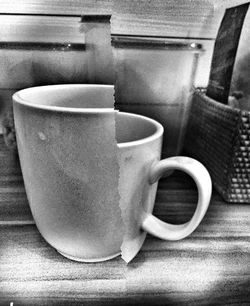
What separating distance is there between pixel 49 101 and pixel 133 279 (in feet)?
0.34

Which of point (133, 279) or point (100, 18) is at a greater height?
point (100, 18)

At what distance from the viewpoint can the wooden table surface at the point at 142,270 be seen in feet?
0.49

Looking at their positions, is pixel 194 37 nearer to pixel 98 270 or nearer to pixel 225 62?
pixel 225 62

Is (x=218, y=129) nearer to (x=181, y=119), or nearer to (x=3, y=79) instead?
(x=181, y=119)

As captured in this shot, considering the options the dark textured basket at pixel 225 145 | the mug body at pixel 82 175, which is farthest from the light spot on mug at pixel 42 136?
the dark textured basket at pixel 225 145

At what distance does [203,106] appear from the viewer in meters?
0.21

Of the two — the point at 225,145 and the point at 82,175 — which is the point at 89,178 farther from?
the point at 225,145

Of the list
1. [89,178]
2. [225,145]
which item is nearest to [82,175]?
[89,178]

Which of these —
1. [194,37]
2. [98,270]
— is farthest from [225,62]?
[98,270]

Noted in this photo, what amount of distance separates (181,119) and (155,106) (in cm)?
2

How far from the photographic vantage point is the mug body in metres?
0.13

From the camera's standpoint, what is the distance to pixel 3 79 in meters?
0.17

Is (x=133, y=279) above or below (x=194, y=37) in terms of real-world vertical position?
below

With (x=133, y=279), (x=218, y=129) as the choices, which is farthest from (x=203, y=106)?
(x=133, y=279)
